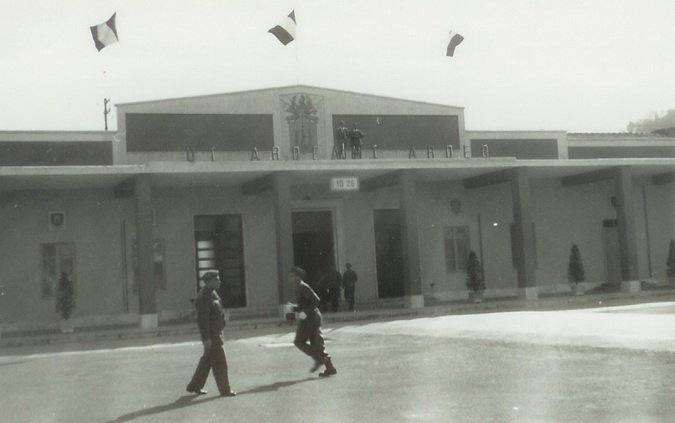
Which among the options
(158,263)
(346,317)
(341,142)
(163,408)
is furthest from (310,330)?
(341,142)

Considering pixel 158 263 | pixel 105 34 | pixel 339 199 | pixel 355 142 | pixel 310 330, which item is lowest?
pixel 310 330

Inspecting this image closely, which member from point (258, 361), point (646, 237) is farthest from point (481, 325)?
point (646, 237)

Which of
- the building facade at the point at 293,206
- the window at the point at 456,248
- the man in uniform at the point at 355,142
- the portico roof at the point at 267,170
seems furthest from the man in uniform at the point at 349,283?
the window at the point at 456,248

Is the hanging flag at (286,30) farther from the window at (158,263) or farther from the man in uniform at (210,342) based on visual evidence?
the man in uniform at (210,342)

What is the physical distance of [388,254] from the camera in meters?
28.2

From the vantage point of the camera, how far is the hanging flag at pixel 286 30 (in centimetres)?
2530

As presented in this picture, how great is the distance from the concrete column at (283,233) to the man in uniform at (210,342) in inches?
499

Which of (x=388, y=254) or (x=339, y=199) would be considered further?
(x=388, y=254)

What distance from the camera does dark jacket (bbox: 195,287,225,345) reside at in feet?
34.6

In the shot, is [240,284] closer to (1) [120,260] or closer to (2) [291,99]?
(1) [120,260]

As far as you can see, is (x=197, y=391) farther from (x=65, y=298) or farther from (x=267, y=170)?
(x=267, y=170)

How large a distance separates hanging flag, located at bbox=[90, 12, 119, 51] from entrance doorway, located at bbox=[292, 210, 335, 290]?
A: 26.7 ft

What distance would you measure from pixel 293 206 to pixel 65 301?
770cm

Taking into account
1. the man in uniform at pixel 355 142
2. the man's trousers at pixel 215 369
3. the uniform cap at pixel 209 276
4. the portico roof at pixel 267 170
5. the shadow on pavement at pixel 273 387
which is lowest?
the shadow on pavement at pixel 273 387
